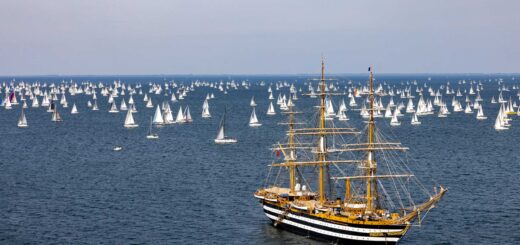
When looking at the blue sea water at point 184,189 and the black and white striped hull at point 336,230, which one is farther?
the blue sea water at point 184,189

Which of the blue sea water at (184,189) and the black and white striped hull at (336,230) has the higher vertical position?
the black and white striped hull at (336,230)

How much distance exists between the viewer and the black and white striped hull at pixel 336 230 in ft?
237

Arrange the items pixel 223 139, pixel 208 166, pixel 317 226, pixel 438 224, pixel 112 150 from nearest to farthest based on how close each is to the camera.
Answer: pixel 317 226
pixel 438 224
pixel 208 166
pixel 112 150
pixel 223 139

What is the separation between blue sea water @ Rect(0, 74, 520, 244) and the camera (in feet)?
270

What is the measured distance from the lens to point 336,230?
2943 inches

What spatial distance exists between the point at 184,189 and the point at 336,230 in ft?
131

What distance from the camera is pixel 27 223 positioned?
3438 inches

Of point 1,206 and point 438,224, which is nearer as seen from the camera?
point 438,224

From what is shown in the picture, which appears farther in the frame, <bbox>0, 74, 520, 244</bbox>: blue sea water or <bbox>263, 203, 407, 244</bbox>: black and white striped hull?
<bbox>0, 74, 520, 244</bbox>: blue sea water

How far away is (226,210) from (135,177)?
104 feet

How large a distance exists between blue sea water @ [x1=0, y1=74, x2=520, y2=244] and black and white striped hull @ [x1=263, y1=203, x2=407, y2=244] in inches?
58.9

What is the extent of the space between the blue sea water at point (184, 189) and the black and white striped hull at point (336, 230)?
150 cm

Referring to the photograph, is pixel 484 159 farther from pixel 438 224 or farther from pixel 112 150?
pixel 112 150

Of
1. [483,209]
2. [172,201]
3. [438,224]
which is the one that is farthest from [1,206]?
[483,209]
